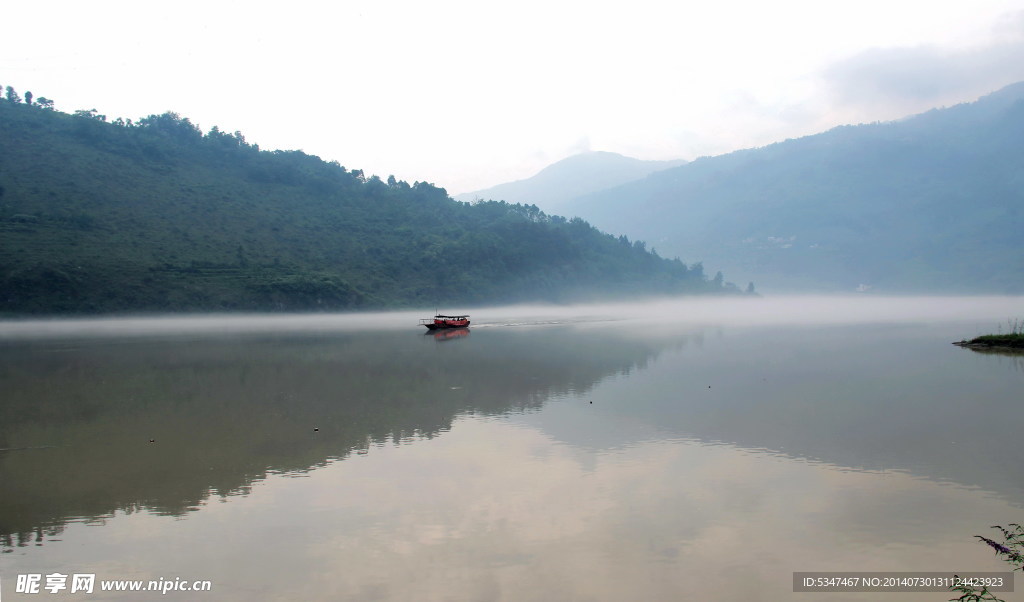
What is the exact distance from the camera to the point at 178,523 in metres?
9.75

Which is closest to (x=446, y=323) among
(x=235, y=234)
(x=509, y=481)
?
(x=509, y=481)

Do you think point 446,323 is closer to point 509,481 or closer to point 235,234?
point 509,481

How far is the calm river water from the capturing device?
810 centimetres

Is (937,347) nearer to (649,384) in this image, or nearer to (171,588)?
(649,384)

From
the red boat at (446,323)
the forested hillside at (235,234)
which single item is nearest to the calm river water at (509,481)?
the red boat at (446,323)

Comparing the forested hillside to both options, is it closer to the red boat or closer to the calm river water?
the red boat

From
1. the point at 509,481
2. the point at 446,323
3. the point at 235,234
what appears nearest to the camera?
the point at 509,481

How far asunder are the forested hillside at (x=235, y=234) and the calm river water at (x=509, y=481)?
46.5 m

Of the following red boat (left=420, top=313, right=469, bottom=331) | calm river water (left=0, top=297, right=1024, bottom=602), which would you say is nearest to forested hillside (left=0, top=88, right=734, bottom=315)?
red boat (left=420, top=313, right=469, bottom=331)

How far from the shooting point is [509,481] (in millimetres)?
11586

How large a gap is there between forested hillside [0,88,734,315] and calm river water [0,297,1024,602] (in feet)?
153

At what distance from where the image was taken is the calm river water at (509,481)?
8.10m

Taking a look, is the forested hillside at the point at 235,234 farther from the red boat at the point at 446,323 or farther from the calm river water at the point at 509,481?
the calm river water at the point at 509,481

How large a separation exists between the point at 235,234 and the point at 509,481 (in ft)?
Answer: 258
